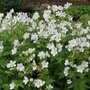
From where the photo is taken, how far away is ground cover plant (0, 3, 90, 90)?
4.11 meters

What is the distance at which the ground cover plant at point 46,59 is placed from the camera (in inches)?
162

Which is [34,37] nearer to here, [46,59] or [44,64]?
[46,59]

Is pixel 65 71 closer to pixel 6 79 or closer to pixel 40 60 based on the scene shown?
pixel 40 60

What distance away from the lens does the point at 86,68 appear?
13.7 ft

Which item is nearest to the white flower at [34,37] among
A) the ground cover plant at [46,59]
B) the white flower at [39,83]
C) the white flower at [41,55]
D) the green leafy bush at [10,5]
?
the ground cover plant at [46,59]

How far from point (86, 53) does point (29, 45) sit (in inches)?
23.4

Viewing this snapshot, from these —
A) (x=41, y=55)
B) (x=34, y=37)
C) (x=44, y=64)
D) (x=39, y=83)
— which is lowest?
(x=39, y=83)

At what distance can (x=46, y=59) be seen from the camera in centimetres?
424

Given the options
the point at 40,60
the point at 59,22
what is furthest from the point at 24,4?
the point at 40,60

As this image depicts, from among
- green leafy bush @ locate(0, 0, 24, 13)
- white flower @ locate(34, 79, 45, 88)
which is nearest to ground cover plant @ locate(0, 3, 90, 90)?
white flower @ locate(34, 79, 45, 88)

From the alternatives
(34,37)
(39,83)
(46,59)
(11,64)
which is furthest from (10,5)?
(39,83)

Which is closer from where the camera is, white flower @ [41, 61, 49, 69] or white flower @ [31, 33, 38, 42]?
white flower @ [41, 61, 49, 69]

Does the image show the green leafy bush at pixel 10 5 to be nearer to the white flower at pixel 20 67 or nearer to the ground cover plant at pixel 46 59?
the ground cover plant at pixel 46 59

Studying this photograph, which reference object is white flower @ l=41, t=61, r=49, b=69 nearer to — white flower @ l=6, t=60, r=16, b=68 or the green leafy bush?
white flower @ l=6, t=60, r=16, b=68
